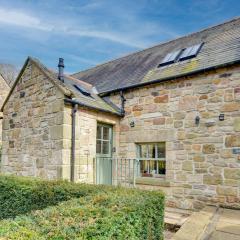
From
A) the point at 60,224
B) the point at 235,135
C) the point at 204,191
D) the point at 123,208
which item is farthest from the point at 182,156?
the point at 60,224

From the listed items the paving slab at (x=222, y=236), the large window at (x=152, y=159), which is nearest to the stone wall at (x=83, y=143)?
the large window at (x=152, y=159)

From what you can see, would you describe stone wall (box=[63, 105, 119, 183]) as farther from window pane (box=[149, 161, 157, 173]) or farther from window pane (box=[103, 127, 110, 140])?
window pane (box=[149, 161, 157, 173])

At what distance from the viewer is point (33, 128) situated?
8633mm

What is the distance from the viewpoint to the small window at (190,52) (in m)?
8.81

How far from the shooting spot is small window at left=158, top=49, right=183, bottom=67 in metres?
9.34

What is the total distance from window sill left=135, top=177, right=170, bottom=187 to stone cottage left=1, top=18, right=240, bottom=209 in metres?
0.03

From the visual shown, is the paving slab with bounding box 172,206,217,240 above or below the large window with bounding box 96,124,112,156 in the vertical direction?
below

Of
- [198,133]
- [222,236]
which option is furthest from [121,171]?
[222,236]

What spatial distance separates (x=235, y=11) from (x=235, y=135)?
642cm

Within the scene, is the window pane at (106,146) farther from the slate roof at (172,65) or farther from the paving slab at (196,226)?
the paving slab at (196,226)

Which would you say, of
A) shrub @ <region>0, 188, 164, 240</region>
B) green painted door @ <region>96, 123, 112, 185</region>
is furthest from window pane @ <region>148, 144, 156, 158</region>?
shrub @ <region>0, 188, 164, 240</region>

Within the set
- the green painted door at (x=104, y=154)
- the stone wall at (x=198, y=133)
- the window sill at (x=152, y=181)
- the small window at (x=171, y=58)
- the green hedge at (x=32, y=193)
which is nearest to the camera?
the green hedge at (x=32, y=193)

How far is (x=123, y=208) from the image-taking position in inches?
130

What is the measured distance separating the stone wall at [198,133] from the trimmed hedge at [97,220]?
3.28 metres
